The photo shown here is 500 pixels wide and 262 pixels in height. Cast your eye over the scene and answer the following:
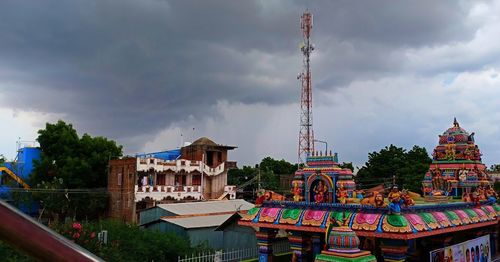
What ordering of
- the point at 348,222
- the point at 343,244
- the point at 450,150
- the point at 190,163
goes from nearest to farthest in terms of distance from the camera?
the point at 343,244, the point at 348,222, the point at 450,150, the point at 190,163

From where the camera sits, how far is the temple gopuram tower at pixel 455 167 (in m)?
22.1

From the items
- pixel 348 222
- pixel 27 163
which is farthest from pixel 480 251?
pixel 27 163

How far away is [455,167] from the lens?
2308cm

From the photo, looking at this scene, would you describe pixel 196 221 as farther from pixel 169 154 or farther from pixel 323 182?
A: pixel 169 154

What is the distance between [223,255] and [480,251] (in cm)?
1109

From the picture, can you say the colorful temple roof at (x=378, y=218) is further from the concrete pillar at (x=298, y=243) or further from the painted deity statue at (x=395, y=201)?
the concrete pillar at (x=298, y=243)

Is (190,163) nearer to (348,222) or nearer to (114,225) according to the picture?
(114,225)

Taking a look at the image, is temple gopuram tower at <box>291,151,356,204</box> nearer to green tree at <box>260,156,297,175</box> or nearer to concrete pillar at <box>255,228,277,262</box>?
concrete pillar at <box>255,228,277,262</box>

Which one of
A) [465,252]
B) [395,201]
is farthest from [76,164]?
[465,252]

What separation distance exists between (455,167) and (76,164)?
100 feet

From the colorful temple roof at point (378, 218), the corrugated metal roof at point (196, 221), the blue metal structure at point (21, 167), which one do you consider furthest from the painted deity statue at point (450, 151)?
the blue metal structure at point (21, 167)

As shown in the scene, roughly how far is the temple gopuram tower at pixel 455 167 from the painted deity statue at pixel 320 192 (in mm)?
7839

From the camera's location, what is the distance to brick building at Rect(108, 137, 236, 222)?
3528cm

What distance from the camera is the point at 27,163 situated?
41.2 metres
